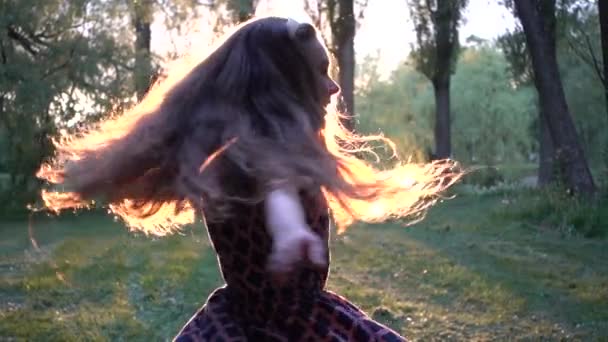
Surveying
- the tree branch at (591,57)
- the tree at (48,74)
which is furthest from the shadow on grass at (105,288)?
the tree branch at (591,57)

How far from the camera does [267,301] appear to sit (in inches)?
97.1

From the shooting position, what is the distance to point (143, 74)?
926 inches

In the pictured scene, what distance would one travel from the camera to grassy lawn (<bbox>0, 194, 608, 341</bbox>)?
7281 mm

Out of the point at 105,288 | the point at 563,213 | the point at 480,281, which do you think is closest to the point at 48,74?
the point at 563,213

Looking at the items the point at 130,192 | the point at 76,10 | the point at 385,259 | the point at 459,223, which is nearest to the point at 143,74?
the point at 76,10

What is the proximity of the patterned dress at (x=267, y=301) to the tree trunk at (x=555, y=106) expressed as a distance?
13430 millimetres

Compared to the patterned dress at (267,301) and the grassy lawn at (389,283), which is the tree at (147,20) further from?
the patterned dress at (267,301)

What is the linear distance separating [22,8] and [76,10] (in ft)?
6.23

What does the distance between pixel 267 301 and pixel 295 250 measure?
1.80 feet

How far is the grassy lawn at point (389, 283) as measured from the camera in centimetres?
728

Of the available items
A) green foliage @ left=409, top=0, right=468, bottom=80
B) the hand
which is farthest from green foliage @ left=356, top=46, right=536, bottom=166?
the hand

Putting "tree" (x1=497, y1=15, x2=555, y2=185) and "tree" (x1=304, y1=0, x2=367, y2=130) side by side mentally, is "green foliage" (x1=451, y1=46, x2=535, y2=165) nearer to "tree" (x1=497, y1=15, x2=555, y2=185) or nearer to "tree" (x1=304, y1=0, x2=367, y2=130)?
"tree" (x1=497, y1=15, x2=555, y2=185)

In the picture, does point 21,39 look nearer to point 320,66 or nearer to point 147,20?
point 147,20

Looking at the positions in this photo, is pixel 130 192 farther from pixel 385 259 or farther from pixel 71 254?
pixel 71 254
